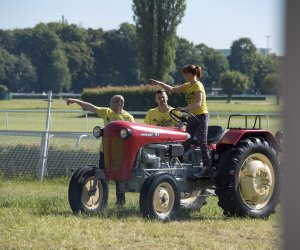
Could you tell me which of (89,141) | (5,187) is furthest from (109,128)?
(89,141)

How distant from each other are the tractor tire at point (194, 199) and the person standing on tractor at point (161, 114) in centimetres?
82

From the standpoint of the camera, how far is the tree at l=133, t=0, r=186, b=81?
5406 centimetres

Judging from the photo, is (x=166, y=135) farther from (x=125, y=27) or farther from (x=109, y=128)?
(x=125, y=27)

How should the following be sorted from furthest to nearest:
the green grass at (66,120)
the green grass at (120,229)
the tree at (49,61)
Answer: the tree at (49,61) < the green grass at (66,120) < the green grass at (120,229)

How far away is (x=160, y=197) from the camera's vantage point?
23.2ft

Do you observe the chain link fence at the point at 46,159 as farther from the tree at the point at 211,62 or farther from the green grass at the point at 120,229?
the tree at the point at 211,62

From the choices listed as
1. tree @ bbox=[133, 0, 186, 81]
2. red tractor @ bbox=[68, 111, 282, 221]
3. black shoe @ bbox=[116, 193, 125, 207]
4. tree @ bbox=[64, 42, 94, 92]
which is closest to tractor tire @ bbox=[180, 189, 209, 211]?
red tractor @ bbox=[68, 111, 282, 221]

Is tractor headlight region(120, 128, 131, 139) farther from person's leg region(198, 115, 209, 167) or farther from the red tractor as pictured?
person's leg region(198, 115, 209, 167)

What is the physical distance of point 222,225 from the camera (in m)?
6.65

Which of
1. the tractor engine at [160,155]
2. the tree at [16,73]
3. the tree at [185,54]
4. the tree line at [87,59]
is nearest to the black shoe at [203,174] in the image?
the tractor engine at [160,155]

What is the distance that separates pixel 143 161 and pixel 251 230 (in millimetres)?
1468

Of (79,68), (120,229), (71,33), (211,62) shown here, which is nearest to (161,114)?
(120,229)

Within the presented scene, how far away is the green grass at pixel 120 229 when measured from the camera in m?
5.50

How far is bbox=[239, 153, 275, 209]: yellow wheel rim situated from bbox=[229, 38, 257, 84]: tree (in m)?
99.2
